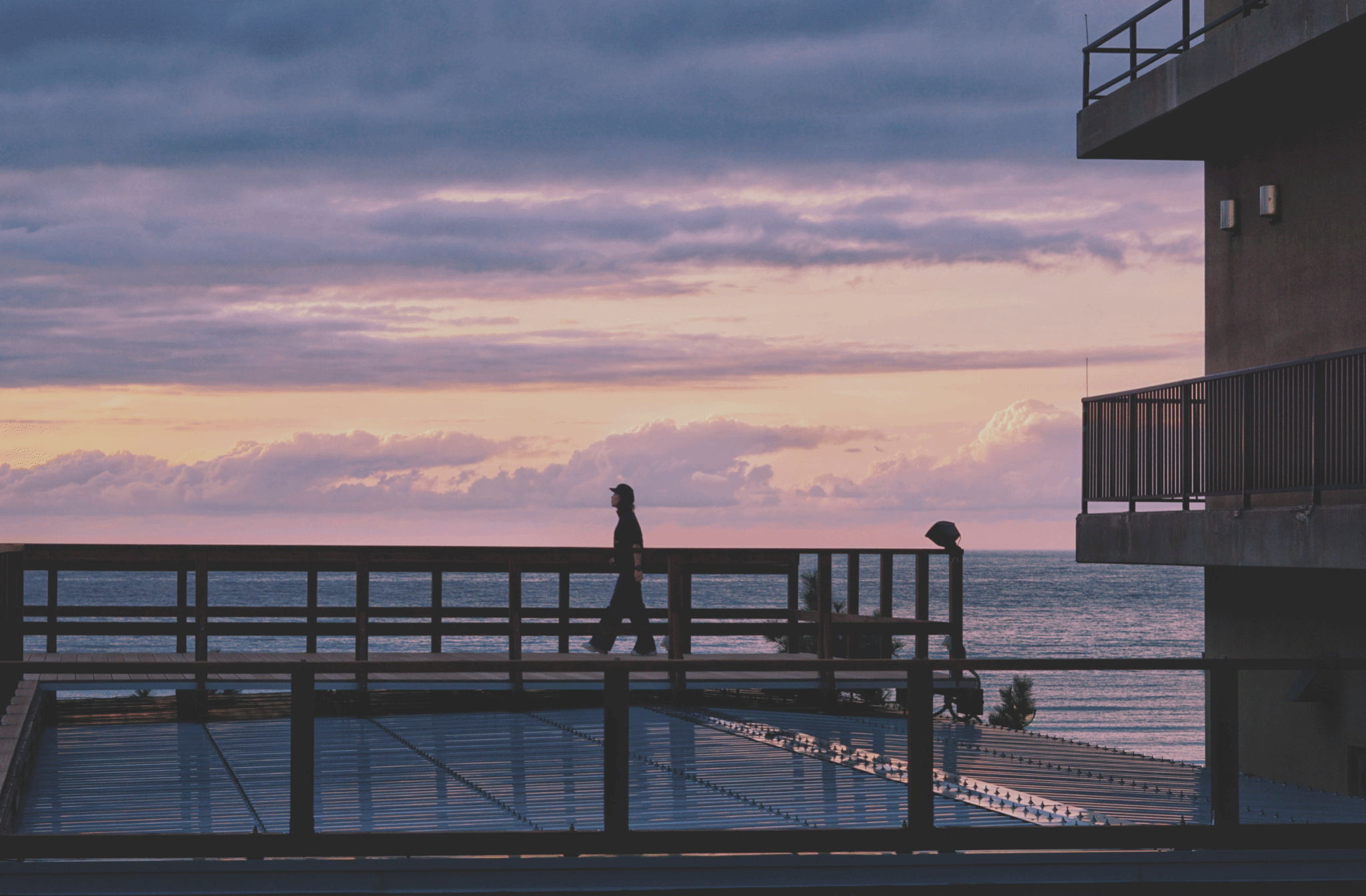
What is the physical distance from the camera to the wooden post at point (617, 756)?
8000 millimetres

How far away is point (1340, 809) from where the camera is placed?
1137 cm

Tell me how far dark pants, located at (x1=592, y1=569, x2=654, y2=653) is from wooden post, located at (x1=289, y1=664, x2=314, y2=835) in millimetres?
9764

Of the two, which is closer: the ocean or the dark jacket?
the dark jacket

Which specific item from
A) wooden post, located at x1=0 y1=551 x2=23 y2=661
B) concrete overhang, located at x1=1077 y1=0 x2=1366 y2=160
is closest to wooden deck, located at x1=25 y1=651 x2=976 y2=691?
wooden post, located at x1=0 y1=551 x2=23 y2=661

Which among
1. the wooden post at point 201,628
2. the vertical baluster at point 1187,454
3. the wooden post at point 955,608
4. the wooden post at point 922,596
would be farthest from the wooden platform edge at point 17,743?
the vertical baluster at point 1187,454

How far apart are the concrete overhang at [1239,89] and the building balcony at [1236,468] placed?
Result: 269 cm

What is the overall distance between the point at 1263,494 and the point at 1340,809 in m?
4.66

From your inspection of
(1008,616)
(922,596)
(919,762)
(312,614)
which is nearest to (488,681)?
(312,614)

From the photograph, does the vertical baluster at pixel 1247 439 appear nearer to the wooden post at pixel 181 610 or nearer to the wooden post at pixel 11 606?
the wooden post at pixel 11 606

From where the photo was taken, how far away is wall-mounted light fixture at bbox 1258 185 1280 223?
15.7 m

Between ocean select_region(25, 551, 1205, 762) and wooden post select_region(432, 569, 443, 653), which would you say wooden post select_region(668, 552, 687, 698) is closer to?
wooden post select_region(432, 569, 443, 653)

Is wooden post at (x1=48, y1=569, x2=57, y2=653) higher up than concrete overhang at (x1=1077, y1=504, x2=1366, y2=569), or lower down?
lower down

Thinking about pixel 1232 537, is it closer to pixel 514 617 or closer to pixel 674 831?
pixel 514 617

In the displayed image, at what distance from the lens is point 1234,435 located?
1527cm
